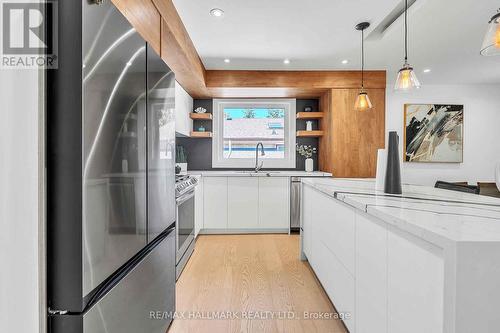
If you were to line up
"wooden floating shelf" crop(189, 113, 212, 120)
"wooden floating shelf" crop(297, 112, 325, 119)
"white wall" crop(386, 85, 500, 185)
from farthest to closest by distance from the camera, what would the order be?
"white wall" crop(386, 85, 500, 185) → "wooden floating shelf" crop(297, 112, 325, 119) → "wooden floating shelf" crop(189, 113, 212, 120)

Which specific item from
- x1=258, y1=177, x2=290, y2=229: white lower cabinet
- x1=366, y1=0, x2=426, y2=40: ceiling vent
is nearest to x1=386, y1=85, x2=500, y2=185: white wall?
x1=366, y1=0, x2=426, y2=40: ceiling vent

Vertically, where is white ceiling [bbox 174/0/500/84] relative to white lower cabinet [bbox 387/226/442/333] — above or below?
above

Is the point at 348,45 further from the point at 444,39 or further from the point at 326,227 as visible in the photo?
the point at 326,227

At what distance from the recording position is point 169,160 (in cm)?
156

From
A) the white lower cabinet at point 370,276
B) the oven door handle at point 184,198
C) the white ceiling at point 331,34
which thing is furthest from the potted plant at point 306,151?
the white lower cabinet at point 370,276

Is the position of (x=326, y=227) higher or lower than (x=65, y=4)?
lower

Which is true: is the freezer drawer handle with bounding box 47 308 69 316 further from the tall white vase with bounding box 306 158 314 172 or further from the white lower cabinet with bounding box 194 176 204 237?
the tall white vase with bounding box 306 158 314 172

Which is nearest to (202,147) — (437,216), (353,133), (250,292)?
(353,133)

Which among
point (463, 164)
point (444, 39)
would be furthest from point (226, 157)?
point (463, 164)

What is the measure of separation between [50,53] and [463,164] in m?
5.82

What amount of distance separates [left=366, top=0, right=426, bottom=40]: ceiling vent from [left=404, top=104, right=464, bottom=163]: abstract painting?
2247 millimetres

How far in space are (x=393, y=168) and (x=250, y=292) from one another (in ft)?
4.78

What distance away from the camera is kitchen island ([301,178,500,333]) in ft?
2.38

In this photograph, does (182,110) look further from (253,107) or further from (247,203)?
(247,203)
